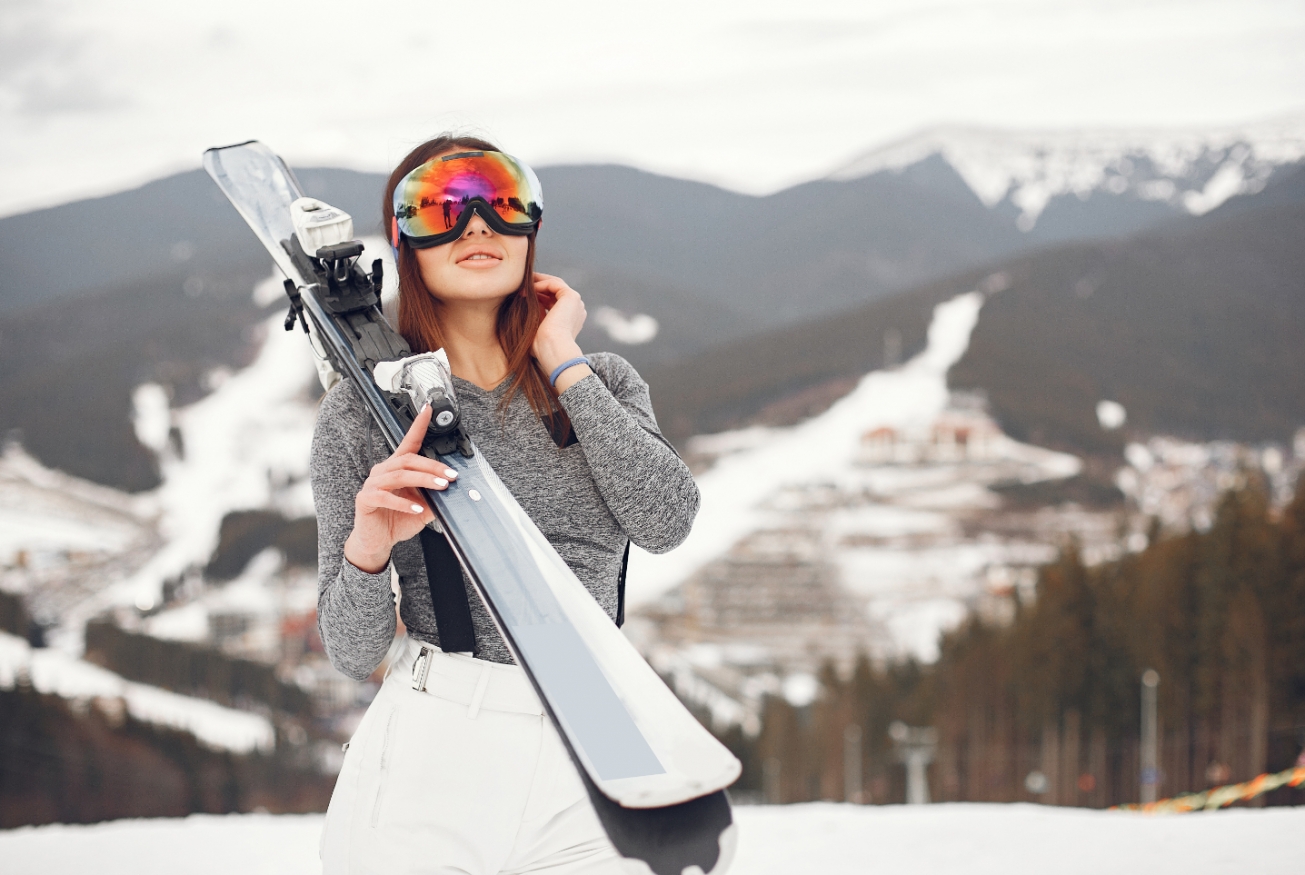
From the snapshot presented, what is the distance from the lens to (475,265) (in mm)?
1515

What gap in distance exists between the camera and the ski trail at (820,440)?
424 feet

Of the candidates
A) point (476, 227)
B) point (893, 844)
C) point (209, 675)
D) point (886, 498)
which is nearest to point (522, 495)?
point (476, 227)

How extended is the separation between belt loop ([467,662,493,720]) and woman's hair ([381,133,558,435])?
0.35 m

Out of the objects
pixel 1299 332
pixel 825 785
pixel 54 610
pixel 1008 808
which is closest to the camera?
pixel 1008 808

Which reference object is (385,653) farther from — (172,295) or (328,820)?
→ (172,295)

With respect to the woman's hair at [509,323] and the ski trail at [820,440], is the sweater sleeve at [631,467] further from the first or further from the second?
the ski trail at [820,440]

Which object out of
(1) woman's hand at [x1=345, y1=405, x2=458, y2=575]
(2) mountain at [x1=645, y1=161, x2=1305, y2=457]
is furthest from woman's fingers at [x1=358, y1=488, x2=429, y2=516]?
(2) mountain at [x1=645, y1=161, x2=1305, y2=457]

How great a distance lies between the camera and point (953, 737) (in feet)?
138

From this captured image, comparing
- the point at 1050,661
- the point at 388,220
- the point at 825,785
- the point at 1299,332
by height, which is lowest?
the point at 825,785

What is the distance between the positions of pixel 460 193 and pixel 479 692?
2.30 feet

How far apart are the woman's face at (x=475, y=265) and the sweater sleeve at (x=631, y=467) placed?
20 cm

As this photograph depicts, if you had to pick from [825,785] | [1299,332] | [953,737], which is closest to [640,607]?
[825,785]

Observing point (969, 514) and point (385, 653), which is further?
point (969, 514)

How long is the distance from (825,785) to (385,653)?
163ft
